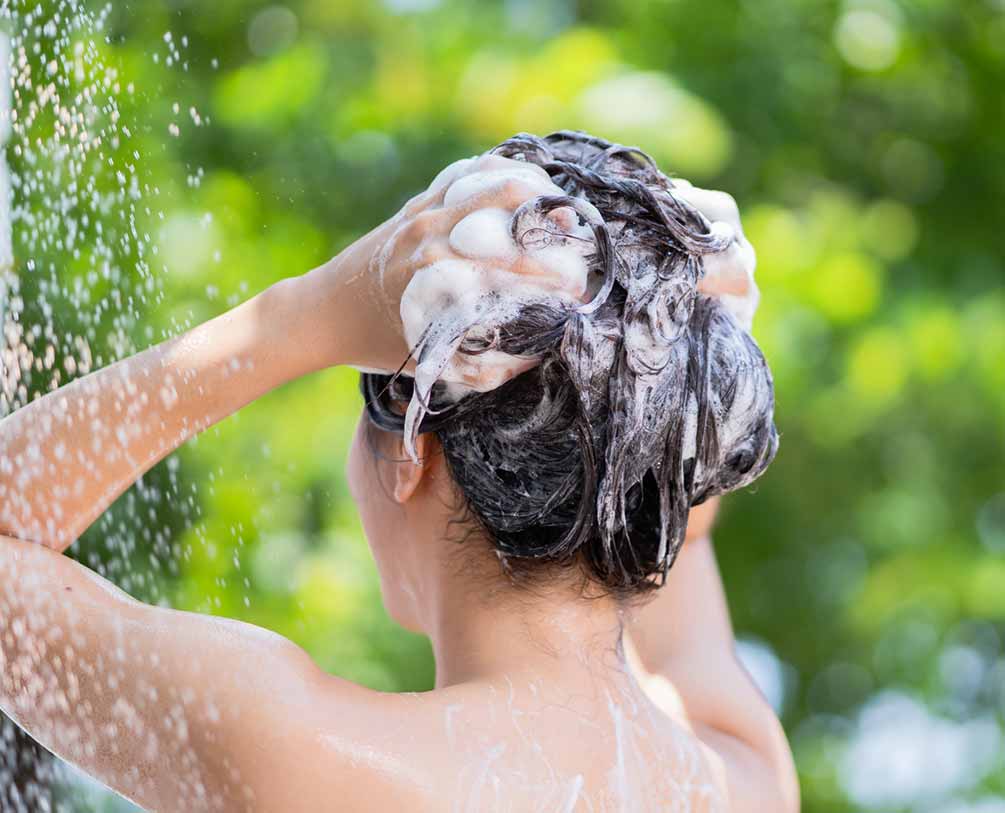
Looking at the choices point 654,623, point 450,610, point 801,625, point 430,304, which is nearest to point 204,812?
point 450,610

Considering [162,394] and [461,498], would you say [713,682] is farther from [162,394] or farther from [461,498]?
[162,394]

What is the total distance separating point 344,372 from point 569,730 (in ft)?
9.93

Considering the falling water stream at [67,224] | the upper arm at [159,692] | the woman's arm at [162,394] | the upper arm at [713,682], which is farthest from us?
the falling water stream at [67,224]

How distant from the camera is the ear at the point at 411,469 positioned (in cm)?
162

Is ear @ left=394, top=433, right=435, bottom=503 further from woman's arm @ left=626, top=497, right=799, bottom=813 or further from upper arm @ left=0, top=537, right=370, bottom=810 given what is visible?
woman's arm @ left=626, top=497, right=799, bottom=813

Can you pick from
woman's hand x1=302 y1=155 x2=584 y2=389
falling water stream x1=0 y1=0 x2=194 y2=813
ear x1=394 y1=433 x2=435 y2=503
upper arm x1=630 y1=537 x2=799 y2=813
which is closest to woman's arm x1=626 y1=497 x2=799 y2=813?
upper arm x1=630 y1=537 x2=799 y2=813

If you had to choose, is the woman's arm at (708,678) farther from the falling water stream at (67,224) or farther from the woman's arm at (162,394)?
the falling water stream at (67,224)

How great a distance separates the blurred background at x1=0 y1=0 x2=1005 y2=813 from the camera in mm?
3617

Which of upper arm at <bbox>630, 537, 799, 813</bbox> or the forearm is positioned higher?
the forearm

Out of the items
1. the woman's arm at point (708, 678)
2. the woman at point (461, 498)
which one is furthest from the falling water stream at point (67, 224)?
the woman's arm at point (708, 678)

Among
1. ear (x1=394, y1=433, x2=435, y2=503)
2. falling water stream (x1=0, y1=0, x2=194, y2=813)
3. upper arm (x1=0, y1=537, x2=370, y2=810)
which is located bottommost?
upper arm (x1=0, y1=537, x2=370, y2=810)

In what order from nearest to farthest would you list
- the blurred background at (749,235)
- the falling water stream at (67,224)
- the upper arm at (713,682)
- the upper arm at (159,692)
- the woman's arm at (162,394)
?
1. the upper arm at (159,692)
2. the woman's arm at (162,394)
3. the upper arm at (713,682)
4. the falling water stream at (67,224)
5. the blurred background at (749,235)

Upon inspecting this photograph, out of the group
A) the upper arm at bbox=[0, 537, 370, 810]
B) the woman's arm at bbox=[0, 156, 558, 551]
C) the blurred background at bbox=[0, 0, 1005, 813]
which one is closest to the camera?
the upper arm at bbox=[0, 537, 370, 810]

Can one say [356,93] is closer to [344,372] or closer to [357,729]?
[344,372]
